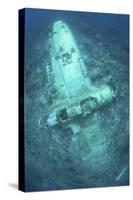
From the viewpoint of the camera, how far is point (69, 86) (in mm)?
9164

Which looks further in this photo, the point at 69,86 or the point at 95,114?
the point at 95,114

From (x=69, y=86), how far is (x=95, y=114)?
0.47 metres

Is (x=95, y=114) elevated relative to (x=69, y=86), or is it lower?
lower

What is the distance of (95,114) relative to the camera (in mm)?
9336

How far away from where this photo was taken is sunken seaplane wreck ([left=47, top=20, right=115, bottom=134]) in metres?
9.10

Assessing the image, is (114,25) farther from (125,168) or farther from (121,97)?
(125,168)

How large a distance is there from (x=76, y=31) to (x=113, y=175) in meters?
1.74

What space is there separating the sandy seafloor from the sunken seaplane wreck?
2.6 inches

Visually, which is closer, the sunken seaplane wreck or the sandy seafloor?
the sandy seafloor

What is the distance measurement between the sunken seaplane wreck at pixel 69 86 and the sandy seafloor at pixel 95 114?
0.07 metres

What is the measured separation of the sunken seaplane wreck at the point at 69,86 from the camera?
29.9 ft

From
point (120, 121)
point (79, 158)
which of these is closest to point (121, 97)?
point (120, 121)

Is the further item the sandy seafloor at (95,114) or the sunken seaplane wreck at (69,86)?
the sunken seaplane wreck at (69,86)

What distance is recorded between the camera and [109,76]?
372 inches
